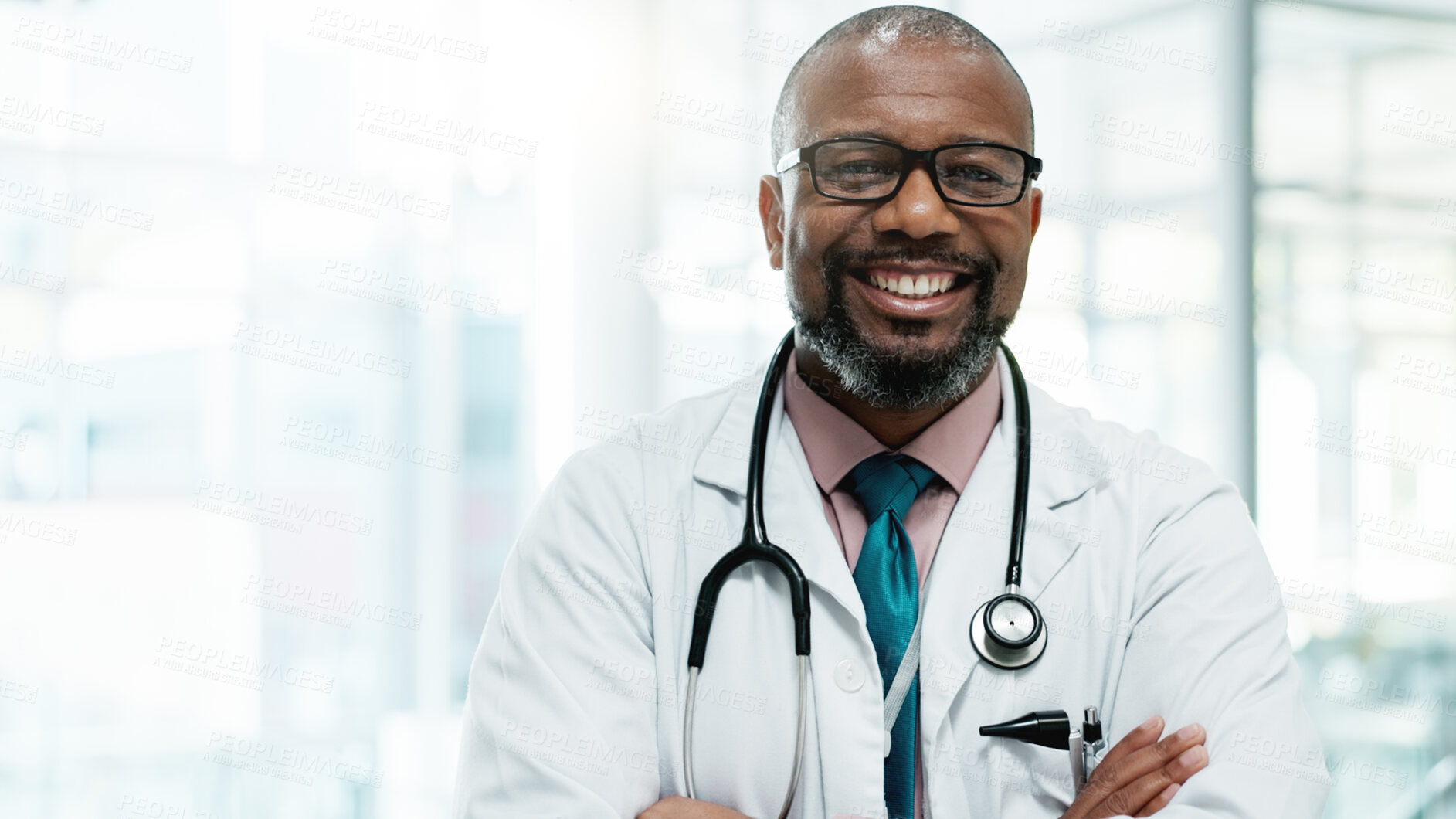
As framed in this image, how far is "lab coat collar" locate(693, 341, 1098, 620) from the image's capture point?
1129mm

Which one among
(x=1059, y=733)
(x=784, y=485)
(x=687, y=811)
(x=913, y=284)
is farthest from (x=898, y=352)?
(x=687, y=811)

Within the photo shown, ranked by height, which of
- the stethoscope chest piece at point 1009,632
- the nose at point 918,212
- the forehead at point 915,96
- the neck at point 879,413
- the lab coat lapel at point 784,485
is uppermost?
the forehead at point 915,96

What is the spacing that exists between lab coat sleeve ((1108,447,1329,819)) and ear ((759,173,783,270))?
529 mm

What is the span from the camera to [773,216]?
1323 millimetres

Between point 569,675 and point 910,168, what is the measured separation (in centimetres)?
64

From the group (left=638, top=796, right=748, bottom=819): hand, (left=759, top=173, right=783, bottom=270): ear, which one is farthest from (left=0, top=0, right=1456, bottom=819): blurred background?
(left=638, top=796, right=748, bottom=819): hand

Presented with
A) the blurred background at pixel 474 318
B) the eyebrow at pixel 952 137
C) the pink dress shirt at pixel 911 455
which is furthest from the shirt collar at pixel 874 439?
the blurred background at pixel 474 318

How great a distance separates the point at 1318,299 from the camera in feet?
8.32

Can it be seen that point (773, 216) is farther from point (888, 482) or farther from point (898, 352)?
point (888, 482)

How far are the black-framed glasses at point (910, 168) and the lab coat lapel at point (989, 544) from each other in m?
0.26

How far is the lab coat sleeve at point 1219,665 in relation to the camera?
3.28 feet

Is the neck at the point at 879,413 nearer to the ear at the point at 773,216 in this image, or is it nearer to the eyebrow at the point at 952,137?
the ear at the point at 773,216

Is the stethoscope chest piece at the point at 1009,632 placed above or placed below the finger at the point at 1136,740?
above

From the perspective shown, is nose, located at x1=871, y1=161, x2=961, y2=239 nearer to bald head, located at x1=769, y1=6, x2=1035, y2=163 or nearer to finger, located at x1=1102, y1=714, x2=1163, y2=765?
bald head, located at x1=769, y1=6, x2=1035, y2=163
